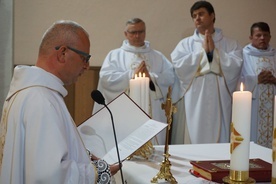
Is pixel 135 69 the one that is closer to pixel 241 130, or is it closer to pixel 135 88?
pixel 135 88

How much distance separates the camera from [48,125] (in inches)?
70.2

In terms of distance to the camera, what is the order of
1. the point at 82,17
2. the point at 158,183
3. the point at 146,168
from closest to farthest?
the point at 158,183 → the point at 146,168 → the point at 82,17

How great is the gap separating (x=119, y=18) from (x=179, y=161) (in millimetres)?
4301

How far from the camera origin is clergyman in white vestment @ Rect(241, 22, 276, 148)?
19.4 feet

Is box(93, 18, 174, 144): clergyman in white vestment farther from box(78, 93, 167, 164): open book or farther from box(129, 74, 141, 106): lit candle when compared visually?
box(78, 93, 167, 164): open book

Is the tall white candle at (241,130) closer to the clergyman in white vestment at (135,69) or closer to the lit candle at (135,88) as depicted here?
the lit candle at (135,88)

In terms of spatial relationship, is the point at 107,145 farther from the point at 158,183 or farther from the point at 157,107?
the point at 157,107

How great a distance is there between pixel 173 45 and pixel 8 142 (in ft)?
17.1

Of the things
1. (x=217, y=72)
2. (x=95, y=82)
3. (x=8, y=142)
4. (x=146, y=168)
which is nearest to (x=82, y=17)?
(x=95, y=82)

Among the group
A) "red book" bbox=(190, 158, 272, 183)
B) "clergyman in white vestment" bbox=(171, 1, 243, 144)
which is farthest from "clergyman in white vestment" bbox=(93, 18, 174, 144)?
"red book" bbox=(190, 158, 272, 183)

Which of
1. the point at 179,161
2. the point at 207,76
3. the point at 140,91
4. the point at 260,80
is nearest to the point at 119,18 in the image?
the point at 207,76

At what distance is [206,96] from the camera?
5.67m

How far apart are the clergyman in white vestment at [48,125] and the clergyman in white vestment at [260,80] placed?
421 cm

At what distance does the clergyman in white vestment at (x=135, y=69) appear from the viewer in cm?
561
